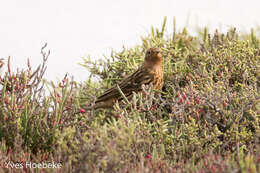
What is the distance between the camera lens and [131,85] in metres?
5.64

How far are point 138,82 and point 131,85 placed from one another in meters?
0.11

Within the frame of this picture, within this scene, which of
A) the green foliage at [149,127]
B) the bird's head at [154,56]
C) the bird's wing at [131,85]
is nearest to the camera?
the green foliage at [149,127]

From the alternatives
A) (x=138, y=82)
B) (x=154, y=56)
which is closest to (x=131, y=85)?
(x=138, y=82)

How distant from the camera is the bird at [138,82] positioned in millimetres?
5582

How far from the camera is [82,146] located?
11.9ft

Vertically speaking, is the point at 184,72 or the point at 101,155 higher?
the point at 184,72

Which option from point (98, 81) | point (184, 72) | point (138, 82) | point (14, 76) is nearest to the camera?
point (14, 76)

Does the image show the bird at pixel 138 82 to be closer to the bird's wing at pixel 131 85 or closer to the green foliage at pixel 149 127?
the bird's wing at pixel 131 85

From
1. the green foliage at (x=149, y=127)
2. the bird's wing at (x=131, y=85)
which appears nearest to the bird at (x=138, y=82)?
the bird's wing at (x=131, y=85)

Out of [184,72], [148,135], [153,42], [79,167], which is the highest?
[153,42]

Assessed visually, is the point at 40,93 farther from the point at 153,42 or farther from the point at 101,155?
the point at 153,42

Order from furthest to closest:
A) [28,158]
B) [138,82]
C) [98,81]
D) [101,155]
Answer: [98,81], [138,82], [28,158], [101,155]

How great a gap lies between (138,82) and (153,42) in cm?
170

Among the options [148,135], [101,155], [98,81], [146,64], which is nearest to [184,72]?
[146,64]
